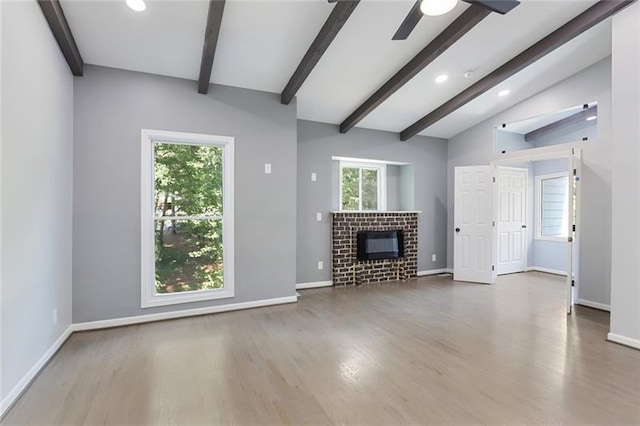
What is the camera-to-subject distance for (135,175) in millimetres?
3359

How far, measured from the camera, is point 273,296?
4070 millimetres

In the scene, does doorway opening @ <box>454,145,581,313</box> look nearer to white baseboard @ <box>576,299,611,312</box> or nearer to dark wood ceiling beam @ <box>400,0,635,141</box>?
white baseboard @ <box>576,299,611,312</box>

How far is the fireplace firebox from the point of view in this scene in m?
5.28

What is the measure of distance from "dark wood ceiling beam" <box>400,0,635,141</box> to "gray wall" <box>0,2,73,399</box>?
486 centimetres

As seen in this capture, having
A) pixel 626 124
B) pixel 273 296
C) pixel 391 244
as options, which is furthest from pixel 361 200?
pixel 626 124

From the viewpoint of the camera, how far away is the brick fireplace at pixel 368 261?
16.9 ft

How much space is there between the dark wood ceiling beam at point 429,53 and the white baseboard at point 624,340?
325 cm

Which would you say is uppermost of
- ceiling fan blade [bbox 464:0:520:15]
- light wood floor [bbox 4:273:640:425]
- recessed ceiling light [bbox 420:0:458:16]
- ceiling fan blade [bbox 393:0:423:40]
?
recessed ceiling light [bbox 420:0:458:16]

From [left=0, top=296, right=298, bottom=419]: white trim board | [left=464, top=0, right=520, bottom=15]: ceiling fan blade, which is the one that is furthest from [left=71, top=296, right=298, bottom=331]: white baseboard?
[left=464, top=0, right=520, bottom=15]: ceiling fan blade

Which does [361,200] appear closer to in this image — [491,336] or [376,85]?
[376,85]

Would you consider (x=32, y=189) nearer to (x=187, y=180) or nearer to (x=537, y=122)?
(x=187, y=180)

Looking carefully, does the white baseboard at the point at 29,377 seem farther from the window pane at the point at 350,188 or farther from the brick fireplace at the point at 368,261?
the window pane at the point at 350,188

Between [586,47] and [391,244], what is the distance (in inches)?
149

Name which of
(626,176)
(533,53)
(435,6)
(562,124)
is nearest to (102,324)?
(435,6)
